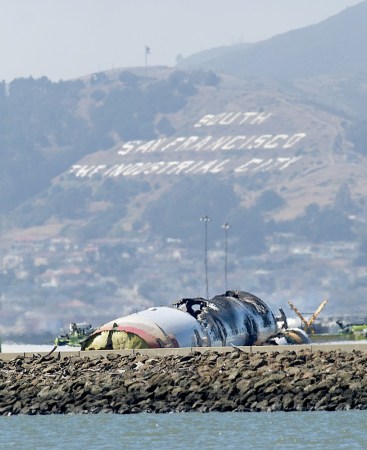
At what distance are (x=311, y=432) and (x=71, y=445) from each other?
12451mm

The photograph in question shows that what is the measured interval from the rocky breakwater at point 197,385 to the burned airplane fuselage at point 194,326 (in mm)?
10724

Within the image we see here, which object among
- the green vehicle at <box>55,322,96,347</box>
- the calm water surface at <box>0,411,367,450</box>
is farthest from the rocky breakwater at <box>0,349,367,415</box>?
the green vehicle at <box>55,322,96,347</box>

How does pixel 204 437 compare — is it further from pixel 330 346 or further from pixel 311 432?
pixel 330 346

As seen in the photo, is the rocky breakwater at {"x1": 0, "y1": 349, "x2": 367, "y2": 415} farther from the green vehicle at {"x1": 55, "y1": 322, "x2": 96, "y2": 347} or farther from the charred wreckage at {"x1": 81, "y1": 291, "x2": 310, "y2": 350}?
the green vehicle at {"x1": 55, "y1": 322, "x2": 96, "y2": 347}

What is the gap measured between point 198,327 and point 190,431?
36098 millimetres

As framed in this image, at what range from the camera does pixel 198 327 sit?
12362cm

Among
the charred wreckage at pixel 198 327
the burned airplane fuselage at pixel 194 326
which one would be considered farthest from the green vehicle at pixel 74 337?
the burned airplane fuselage at pixel 194 326

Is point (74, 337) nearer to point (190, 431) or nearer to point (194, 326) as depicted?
point (194, 326)

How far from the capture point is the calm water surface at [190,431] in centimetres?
8262

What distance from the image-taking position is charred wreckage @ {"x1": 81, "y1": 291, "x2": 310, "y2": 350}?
11725 cm

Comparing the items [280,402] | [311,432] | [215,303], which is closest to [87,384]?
[280,402]

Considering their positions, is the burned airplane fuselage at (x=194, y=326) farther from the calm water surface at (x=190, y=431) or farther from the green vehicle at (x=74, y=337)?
the green vehicle at (x=74, y=337)

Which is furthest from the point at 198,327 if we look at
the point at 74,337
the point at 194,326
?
the point at 74,337

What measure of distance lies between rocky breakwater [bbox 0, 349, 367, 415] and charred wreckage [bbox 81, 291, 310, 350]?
10.7m
